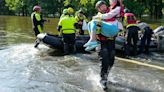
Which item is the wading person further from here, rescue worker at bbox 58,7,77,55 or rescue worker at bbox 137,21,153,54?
rescue worker at bbox 137,21,153,54

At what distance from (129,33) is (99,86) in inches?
211

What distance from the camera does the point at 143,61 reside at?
40.1ft

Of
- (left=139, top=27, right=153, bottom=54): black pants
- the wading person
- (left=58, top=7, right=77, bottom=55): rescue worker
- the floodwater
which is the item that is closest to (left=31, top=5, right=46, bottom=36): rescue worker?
the wading person

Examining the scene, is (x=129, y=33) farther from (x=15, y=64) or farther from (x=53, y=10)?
(x=53, y=10)

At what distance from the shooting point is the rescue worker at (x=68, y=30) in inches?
511

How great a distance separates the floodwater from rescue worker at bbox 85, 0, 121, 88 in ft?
1.72

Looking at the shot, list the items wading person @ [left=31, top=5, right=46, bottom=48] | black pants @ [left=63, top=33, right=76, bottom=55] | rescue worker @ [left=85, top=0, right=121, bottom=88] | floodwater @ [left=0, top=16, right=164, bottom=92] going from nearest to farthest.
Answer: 1. rescue worker @ [left=85, top=0, right=121, bottom=88]
2. floodwater @ [left=0, top=16, right=164, bottom=92]
3. black pants @ [left=63, top=33, right=76, bottom=55]
4. wading person @ [left=31, top=5, right=46, bottom=48]

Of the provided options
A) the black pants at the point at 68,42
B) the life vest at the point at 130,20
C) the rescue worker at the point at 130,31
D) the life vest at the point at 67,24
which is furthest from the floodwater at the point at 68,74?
the life vest at the point at 130,20

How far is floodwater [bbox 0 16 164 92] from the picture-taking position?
826cm

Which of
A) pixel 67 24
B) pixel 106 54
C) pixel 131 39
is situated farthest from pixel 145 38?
pixel 106 54

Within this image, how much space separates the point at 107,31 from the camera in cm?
788

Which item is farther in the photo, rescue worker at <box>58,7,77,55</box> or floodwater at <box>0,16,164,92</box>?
rescue worker at <box>58,7,77,55</box>

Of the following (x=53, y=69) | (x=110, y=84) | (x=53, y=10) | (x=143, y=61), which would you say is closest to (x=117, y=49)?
(x=143, y=61)

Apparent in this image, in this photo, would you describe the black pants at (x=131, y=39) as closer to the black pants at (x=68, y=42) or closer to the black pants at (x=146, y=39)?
the black pants at (x=146, y=39)
